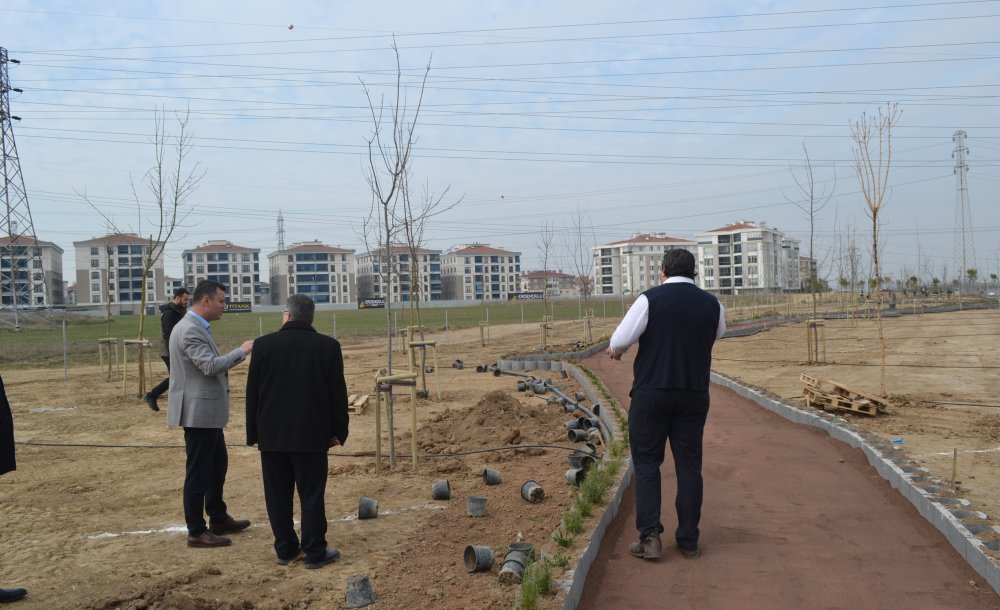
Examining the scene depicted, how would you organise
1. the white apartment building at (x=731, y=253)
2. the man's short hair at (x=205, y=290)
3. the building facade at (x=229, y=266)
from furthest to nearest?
the building facade at (x=229, y=266) < the white apartment building at (x=731, y=253) < the man's short hair at (x=205, y=290)

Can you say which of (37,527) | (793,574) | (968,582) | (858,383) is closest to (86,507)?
(37,527)

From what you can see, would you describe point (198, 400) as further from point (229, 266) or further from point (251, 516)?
point (229, 266)

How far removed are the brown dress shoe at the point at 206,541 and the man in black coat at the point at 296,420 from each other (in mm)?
712

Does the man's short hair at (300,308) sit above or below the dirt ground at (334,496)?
above

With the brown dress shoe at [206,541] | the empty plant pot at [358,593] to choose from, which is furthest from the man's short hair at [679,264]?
the brown dress shoe at [206,541]

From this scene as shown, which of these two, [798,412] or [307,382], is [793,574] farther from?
[798,412]

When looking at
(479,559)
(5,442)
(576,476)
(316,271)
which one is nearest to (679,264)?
(479,559)

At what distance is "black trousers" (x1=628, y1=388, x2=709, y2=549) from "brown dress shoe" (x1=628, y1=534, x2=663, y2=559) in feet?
0.13

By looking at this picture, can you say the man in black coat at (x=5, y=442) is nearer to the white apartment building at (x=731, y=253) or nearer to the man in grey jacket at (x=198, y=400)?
the man in grey jacket at (x=198, y=400)

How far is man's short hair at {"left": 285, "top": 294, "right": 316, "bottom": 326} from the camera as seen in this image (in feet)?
16.5

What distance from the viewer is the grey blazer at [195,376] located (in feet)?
17.7

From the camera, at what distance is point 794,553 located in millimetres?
4879

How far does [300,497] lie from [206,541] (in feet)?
3.31

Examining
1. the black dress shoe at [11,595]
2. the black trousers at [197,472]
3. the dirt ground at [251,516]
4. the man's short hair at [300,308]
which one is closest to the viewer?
the black dress shoe at [11,595]
